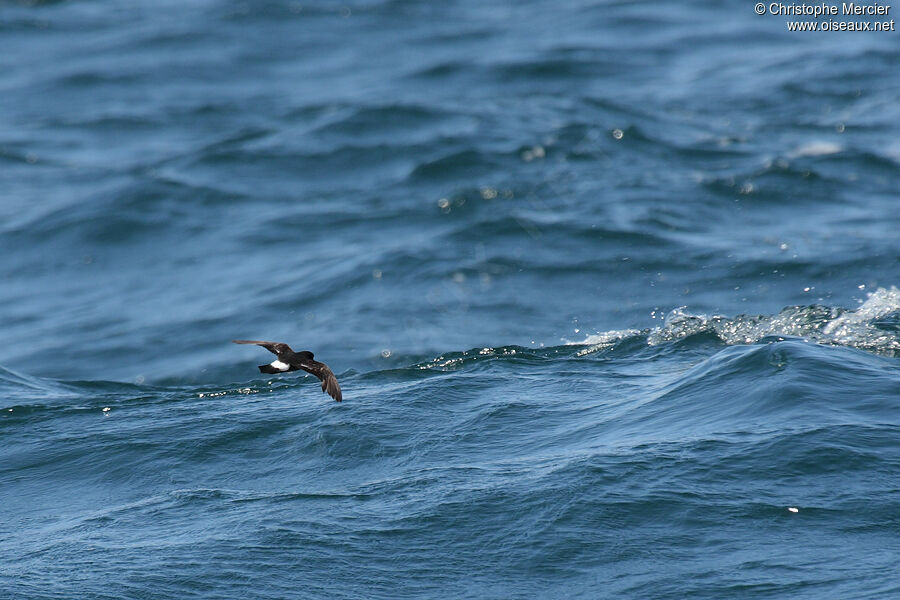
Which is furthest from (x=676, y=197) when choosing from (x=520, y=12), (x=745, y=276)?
(x=520, y=12)

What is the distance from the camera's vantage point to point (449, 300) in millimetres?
15234

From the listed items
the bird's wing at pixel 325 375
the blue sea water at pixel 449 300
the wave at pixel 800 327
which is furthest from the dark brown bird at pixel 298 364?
the wave at pixel 800 327

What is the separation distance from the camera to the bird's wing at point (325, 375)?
827 centimetres

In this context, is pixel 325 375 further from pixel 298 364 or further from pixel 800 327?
pixel 800 327

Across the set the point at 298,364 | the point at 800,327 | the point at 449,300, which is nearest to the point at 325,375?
the point at 298,364

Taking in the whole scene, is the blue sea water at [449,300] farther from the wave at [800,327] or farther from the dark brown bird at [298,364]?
the dark brown bird at [298,364]

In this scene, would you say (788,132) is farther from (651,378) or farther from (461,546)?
(461,546)

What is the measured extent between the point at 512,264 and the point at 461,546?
8.37 meters

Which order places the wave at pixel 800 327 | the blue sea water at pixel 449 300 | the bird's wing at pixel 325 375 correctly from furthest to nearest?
the wave at pixel 800 327 → the bird's wing at pixel 325 375 → the blue sea water at pixel 449 300

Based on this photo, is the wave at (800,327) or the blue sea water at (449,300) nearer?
the blue sea water at (449,300)

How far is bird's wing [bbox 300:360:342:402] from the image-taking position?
27.1 ft

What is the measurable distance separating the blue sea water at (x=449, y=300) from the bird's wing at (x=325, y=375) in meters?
0.91

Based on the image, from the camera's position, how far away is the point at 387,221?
1806 centimetres

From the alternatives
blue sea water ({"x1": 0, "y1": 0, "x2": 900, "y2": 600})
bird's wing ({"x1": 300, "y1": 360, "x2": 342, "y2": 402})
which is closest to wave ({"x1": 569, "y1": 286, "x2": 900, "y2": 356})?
blue sea water ({"x1": 0, "y1": 0, "x2": 900, "y2": 600})
